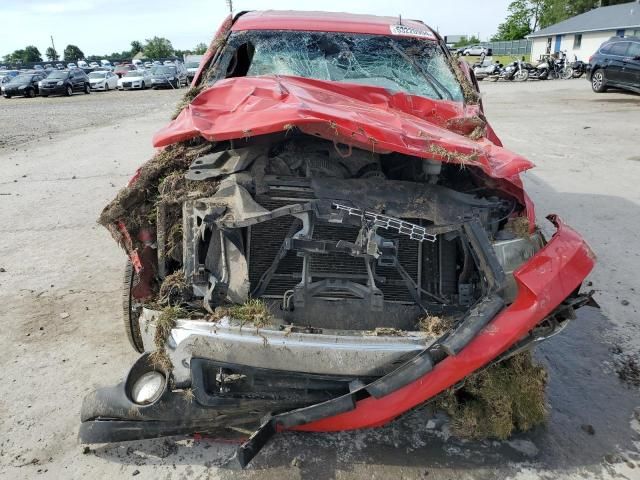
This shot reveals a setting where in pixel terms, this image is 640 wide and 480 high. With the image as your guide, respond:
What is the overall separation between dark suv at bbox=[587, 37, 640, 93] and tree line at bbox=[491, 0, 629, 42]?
46829 mm

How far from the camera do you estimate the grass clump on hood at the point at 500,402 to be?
240 cm

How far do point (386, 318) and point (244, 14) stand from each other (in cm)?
320

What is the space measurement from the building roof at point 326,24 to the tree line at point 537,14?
204 ft

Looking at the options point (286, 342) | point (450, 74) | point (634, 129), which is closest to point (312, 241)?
point (286, 342)

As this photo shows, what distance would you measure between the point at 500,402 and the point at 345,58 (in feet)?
8.68

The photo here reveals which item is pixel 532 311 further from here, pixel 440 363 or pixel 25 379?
pixel 25 379

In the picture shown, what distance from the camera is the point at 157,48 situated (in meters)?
69.4

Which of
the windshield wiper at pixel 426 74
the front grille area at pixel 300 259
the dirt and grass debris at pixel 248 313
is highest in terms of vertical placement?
the windshield wiper at pixel 426 74

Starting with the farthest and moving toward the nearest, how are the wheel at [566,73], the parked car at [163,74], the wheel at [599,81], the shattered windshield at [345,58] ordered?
the parked car at [163,74] < the wheel at [566,73] < the wheel at [599,81] < the shattered windshield at [345,58]

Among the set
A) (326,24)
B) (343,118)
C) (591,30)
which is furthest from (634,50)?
(591,30)

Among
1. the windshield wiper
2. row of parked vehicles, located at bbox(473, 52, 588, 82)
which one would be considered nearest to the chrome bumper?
the windshield wiper

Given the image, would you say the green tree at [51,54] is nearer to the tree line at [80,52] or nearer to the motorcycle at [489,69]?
the tree line at [80,52]

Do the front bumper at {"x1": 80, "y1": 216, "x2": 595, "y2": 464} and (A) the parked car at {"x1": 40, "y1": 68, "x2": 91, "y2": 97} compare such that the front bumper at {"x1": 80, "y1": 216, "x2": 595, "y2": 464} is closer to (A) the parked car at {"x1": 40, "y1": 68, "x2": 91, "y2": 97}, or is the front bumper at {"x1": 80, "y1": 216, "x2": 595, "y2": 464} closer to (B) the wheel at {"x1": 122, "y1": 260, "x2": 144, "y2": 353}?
(B) the wheel at {"x1": 122, "y1": 260, "x2": 144, "y2": 353}

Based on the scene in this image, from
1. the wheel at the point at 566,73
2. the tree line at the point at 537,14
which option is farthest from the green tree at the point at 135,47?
the wheel at the point at 566,73
